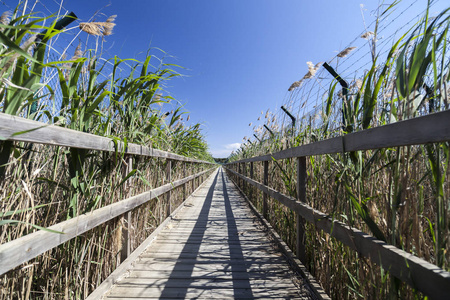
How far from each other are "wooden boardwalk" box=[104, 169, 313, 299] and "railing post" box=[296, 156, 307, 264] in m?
0.18

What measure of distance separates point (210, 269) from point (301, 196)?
0.93 m

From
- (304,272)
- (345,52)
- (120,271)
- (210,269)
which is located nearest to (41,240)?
(120,271)

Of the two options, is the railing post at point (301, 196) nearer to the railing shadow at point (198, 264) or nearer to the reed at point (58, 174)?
the railing shadow at point (198, 264)

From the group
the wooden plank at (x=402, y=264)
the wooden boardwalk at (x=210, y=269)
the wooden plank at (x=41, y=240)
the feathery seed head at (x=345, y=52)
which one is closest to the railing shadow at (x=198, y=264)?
the wooden boardwalk at (x=210, y=269)

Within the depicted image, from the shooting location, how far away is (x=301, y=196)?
72.6 inches

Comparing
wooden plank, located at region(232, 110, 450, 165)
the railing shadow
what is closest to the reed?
the railing shadow

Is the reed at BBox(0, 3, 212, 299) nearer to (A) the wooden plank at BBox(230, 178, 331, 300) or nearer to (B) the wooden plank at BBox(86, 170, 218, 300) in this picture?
(B) the wooden plank at BBox(86, 170, 218, 300)

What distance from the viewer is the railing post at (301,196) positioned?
72.5 inches

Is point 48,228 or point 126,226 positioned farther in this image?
point 126,226

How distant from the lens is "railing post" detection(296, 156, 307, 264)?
6.04ft

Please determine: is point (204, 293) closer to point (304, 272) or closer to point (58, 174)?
point (304, 272)

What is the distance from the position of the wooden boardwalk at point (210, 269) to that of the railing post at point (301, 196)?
0.18 metres

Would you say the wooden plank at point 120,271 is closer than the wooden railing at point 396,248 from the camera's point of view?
No

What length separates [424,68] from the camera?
0.85 meters
